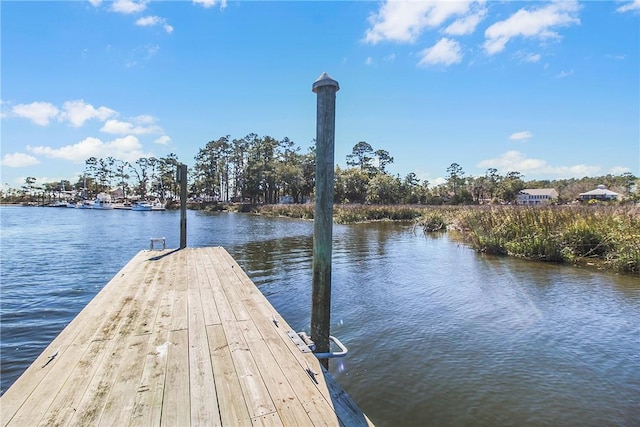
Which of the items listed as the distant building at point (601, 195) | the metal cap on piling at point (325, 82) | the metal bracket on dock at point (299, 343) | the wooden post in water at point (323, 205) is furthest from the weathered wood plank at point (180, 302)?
the distant building at point (601, 195)

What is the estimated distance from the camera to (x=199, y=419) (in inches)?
75.5

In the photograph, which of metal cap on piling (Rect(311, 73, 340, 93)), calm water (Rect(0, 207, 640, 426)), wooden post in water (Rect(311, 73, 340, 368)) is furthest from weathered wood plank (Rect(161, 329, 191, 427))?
metal cap on piling (Rect(311, 73, 340, 93))

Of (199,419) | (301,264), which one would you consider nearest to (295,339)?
(199,419)

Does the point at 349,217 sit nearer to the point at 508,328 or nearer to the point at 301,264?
the point at 301,264

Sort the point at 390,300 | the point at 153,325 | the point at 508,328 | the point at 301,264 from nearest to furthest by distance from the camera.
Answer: the point at 153,325 → the point at 508,328 → the point at 390,300 → the point at 301,264

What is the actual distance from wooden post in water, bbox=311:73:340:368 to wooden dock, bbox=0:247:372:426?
1.31 ft

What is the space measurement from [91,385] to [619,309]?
24.9 ft

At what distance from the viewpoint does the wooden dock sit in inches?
77.2

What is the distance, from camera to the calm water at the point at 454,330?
10.8ft

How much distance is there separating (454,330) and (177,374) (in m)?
4.05

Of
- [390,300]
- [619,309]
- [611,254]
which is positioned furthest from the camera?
[611,254]

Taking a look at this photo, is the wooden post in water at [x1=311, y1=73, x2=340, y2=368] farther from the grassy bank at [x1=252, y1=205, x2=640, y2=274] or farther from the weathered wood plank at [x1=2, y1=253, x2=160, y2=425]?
the grassy bank at [x1=252, y1=205, x2=640, y2=274]

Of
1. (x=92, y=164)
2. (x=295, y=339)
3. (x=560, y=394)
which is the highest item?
(x=92, y=164)

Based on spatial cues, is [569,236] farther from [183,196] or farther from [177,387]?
[177,387]
